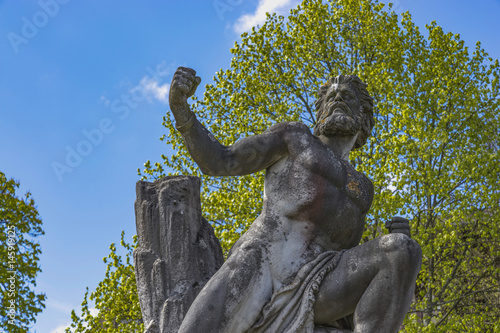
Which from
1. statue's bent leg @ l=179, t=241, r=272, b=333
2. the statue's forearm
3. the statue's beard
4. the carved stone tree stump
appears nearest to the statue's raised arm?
the statue's forearm

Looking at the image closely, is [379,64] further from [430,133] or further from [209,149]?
[209,149]

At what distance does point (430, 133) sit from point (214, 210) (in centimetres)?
519

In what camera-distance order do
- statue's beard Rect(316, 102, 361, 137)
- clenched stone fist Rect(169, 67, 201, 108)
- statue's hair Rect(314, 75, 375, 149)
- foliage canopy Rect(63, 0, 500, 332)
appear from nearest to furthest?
clenched stone fist Rect(169, 67, 201, 108)
statue's beard Rect(316, 102, 361, 137)
statue's hair Rect(314, 75, 375, 149)
foliage canopy Rect(63, 0, 500, 332)

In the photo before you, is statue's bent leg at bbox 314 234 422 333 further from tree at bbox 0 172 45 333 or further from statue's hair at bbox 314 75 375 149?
tree at bbox 0 172 45 333

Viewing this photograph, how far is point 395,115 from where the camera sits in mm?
15977

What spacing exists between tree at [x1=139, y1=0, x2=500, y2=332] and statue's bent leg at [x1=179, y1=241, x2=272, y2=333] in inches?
398

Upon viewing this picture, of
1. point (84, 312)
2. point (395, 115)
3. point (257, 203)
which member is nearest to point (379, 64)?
point (395, 115)

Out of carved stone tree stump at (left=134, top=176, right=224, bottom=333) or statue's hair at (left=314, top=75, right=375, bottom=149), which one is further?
statue's hair at (left=314, top=75, right=375, bottom=149)

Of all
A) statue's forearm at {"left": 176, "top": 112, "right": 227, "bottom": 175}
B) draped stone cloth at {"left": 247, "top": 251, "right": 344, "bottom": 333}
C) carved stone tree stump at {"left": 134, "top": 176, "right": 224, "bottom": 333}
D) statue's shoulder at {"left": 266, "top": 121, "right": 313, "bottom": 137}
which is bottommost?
draped stone cloth at {"left": 247, "top": 251, "right": 344, "bottom": 333}

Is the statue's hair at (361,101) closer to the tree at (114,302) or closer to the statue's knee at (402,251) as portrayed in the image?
the statue's knee at (402,251)

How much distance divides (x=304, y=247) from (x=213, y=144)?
908mm

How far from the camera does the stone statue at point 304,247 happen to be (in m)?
4.18

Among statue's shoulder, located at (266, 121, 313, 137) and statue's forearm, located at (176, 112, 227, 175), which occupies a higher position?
statue's shoulder, located at (266, 121, 313, 137)

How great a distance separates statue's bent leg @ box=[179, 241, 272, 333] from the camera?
4.21 meters
